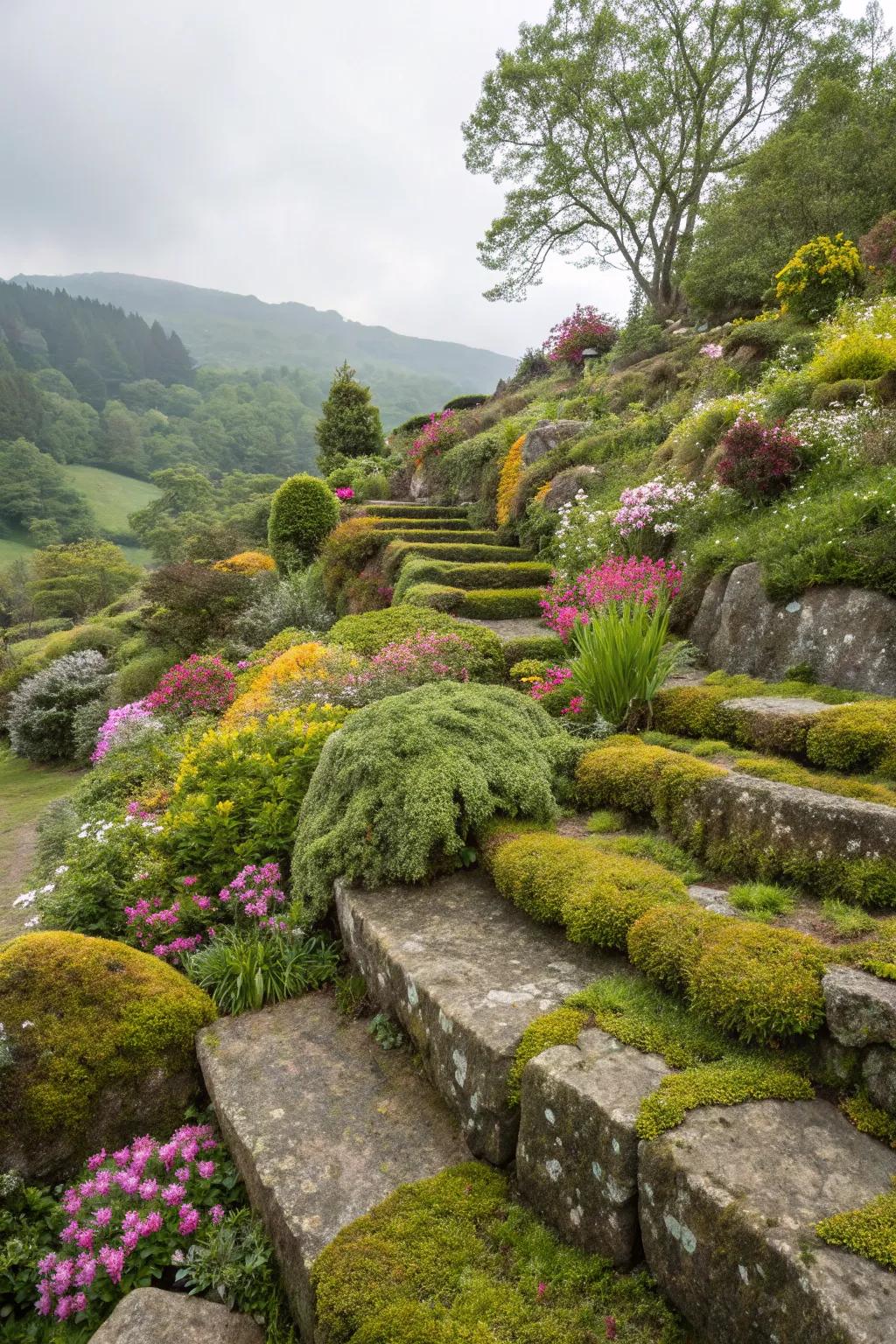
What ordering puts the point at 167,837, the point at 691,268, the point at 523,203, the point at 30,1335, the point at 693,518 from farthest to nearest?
the point at 523,203 → the point at 691,268 → the point at 693,518 → the point at 167,837 → the point at 30,1335

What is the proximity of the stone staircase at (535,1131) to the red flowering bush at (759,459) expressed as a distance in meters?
5.25

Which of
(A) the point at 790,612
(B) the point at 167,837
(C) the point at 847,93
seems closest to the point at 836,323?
(A) the point at 790,612

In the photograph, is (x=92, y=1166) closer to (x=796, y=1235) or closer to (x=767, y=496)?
(x=796, y=1235)

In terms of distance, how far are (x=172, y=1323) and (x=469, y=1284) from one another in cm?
98

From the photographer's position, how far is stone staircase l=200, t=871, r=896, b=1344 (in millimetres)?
1479

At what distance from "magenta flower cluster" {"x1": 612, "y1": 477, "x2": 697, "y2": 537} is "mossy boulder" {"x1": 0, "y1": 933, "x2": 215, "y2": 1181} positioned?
635cm

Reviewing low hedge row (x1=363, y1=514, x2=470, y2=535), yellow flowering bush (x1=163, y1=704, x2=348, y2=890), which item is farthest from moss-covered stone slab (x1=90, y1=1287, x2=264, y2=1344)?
low hedge row (x1=363, y1=514, x2=470, y2=535)

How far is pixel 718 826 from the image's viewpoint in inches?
124

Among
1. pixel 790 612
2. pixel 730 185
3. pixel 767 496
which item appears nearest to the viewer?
pixel 790 612

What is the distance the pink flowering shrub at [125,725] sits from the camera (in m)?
8.22

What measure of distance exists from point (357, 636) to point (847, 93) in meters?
16.5

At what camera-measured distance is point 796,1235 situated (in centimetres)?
144

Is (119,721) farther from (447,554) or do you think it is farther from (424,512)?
(424,512)

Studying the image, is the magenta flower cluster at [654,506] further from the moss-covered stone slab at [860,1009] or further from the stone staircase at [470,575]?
the moss-covered stone slab at [860,1009]
